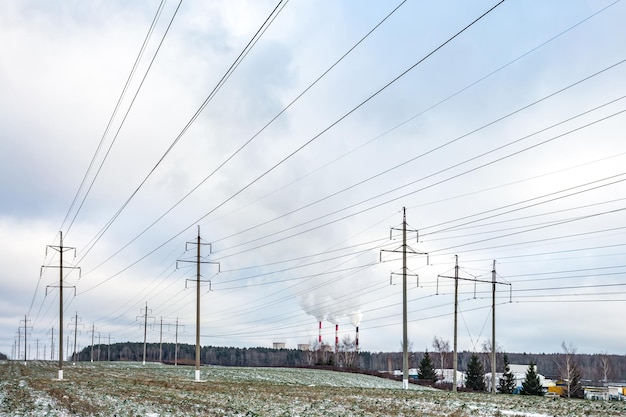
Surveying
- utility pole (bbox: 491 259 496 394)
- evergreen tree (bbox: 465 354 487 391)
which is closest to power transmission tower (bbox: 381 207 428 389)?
utility pole (bbox: 491 259 496 394)

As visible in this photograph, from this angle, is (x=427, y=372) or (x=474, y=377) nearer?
(x=474, y=377)

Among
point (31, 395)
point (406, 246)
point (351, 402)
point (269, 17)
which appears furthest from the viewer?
point (406, 246)

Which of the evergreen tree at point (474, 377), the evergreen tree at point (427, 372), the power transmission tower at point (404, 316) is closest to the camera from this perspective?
the power transmission tower at point (404, 316)

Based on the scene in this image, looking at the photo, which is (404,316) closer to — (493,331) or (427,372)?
(493,331)

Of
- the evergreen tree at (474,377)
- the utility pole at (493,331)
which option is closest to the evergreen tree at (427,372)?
the evergreen tree at (474,377)

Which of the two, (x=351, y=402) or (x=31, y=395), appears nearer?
A: (x=351, y=402)

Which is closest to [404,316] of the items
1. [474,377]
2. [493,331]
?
[493,331]

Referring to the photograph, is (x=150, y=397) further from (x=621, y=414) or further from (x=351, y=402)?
(x=621, y=414)

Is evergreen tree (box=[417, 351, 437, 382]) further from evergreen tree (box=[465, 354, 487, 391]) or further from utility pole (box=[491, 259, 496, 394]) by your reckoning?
utility pole (box=[491, 259, 496, 394])

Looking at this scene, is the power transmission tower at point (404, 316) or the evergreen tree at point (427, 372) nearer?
the power transmission tower at point (404, 316)

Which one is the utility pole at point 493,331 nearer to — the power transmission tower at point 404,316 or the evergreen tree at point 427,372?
the power transmission tower at point 404,316

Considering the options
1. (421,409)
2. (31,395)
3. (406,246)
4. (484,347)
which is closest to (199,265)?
(406,246)

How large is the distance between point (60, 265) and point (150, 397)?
153 feet

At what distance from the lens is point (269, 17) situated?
20.8 metres
